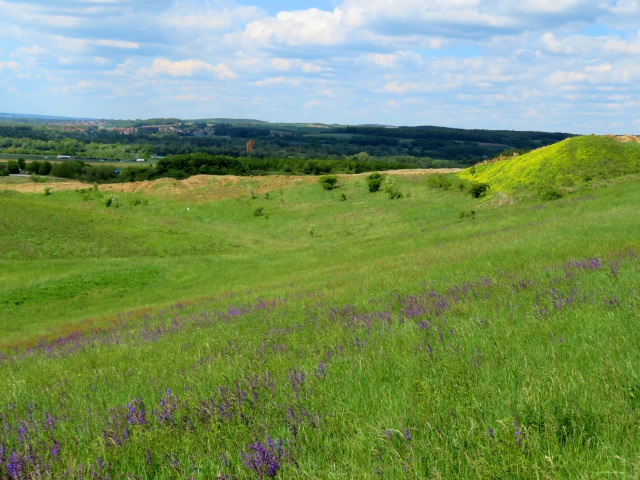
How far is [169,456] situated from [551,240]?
51.4 feet

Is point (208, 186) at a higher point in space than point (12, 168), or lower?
higher

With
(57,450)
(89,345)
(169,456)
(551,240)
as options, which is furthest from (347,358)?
(551,240)

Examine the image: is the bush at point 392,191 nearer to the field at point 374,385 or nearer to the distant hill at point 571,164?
the distant hill at point 571,164

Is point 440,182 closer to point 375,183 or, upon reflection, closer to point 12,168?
point 375,183

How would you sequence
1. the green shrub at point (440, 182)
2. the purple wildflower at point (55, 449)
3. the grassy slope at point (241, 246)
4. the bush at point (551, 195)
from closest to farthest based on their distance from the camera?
the purple wildflower at point (55, 449) < the grassy slope at point (241, 246) < the bush at point (551, 195) < the green shrub at point (440, 182)

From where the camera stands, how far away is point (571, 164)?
4231 cm

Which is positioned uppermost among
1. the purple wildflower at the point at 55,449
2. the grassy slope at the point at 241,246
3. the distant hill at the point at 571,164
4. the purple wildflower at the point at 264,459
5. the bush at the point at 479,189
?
the distant hill at the point at 571,164

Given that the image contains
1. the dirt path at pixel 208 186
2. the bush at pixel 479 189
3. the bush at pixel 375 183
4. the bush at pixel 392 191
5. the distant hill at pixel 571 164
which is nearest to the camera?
the distant hill at pixel 571 164

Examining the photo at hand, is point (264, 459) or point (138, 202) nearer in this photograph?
point (264, 459)

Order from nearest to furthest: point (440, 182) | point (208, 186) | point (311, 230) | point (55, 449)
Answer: point (55, 449), point (311, 230), point (440, 182), point (208, 186)

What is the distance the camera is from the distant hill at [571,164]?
1580 inches

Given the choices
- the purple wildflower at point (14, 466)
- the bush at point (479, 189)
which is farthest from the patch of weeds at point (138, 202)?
the purple wildflower at point (14, 466)

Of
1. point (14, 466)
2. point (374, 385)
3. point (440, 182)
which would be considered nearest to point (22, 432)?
point (14, 466)

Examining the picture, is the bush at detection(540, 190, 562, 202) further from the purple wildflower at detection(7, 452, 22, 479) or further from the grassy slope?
the purple wildflower at detection(7, 452, 22, 479)
